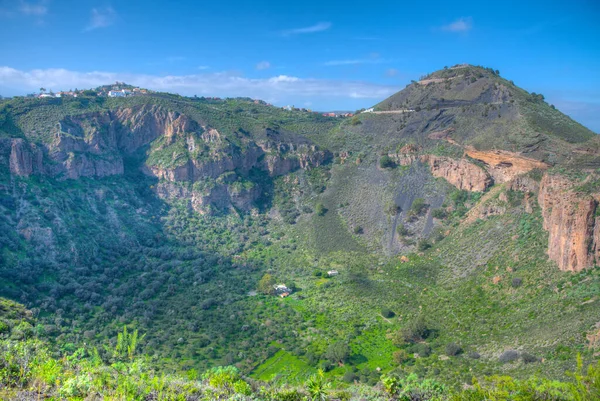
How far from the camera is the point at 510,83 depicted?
273 ft

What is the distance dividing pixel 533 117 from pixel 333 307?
134 ft

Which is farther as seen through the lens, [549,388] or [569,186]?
[569,186]

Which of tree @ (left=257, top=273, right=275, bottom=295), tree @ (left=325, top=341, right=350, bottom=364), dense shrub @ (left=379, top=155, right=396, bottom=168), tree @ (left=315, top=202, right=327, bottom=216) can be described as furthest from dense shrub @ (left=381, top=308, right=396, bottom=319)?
dense shrub @ (left=379, top=155, right=396, bottom=168)

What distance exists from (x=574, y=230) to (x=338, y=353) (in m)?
23.3

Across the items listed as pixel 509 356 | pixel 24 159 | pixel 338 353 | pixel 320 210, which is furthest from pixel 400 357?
pixel 24 159

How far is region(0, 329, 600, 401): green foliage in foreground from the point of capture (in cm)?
2370

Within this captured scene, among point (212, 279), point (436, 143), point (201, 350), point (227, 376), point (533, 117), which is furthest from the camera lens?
point (436, 143)

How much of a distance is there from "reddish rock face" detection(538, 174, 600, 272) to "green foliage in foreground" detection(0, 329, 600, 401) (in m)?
13.8

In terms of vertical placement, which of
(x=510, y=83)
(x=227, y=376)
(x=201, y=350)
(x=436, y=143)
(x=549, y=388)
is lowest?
(x=201, y=350)

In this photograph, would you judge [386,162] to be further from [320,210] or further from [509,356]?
[509,356]

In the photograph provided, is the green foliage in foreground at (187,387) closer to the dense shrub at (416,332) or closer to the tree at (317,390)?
the tree at (317,390)

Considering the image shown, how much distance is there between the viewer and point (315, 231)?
224 feet

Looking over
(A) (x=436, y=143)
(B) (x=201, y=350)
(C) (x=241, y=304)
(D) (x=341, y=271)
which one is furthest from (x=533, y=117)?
(B) (x=201, y=350)

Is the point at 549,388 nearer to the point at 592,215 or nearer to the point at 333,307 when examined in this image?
the point at 592,215
